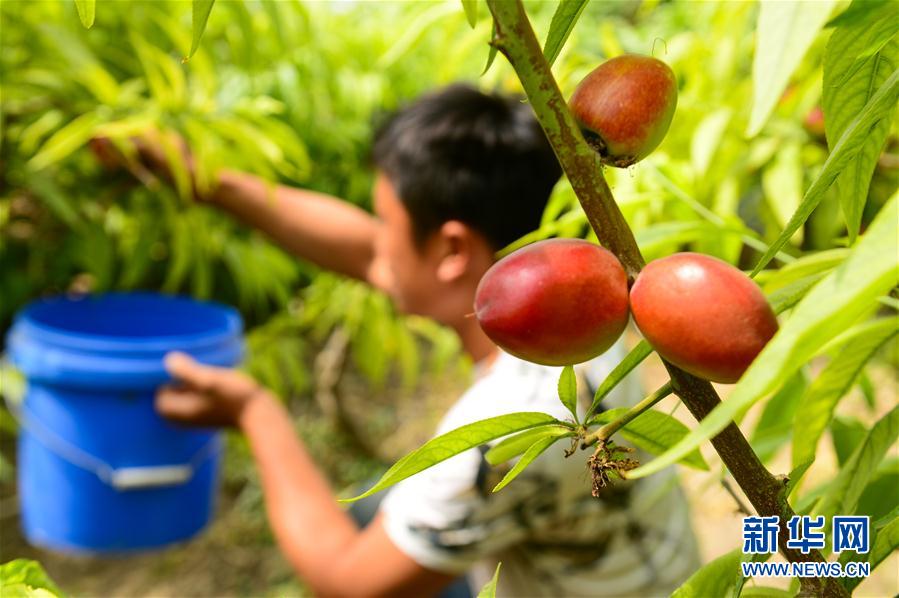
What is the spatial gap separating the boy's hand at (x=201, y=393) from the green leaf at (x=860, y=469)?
3.19ft

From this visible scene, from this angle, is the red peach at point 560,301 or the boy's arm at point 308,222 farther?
the boy's arm at point 308,222

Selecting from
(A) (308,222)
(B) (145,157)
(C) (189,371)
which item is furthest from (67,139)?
(A) (308,222)

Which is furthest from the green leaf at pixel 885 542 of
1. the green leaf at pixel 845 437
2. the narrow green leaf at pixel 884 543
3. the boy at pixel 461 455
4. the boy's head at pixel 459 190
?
→ the boy's head at pixel 459 190

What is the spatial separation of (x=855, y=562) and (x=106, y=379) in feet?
3.53

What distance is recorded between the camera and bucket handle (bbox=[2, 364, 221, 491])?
128cm

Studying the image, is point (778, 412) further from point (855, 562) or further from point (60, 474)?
point (60, 474)

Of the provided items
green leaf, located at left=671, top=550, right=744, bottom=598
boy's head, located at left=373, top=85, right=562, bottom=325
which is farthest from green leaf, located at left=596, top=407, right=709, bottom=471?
boy's head, located at left=373, top=85, right=562, bottom=325

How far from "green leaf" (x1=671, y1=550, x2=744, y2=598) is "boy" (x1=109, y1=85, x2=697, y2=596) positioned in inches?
16.7

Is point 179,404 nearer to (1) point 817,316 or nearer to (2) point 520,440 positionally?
(2) point 520,440

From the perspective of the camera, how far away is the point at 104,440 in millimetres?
1263

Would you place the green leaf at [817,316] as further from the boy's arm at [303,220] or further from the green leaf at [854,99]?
the boy's arm at [303,220]

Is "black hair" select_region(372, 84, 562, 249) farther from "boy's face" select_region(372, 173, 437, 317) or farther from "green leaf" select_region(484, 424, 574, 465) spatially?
"green leaf" select_region(484, 424, 574, 465)

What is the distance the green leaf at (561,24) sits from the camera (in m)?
0.24

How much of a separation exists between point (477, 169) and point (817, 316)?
2.99 feet
